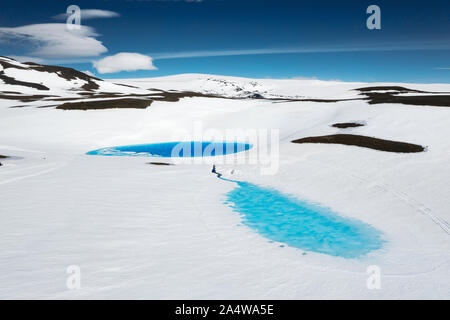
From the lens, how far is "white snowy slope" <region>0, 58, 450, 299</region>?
862 centimetres

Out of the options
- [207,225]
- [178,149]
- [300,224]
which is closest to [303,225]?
[300,224]

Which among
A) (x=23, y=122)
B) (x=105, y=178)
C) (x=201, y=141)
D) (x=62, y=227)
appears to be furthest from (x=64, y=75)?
(x=62, y=227)

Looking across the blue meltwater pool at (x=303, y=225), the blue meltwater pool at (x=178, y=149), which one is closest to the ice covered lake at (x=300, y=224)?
the blue meltwater pool at (x=303, y=225)

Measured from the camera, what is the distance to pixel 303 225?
1452 cm

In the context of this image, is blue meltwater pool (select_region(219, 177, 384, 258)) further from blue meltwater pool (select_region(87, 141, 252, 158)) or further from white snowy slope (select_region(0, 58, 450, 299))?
blue meltwater pool (select_region(87, 141, 252, 158))

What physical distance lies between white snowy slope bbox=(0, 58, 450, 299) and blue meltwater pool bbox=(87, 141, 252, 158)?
20.7 feet

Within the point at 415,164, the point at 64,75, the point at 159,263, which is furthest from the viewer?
the point at 64,75

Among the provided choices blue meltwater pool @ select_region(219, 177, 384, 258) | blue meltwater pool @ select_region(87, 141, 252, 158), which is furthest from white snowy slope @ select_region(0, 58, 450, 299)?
blue meltwater pool @ select_region(87, 141, 252, 158)

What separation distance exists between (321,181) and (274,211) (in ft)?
20.1

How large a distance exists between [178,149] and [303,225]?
1007 inches

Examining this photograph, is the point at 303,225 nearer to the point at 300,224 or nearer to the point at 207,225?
the point at 300,224

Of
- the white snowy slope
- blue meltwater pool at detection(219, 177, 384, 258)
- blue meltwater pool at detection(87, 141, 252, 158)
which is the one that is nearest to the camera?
the white snowy slope
